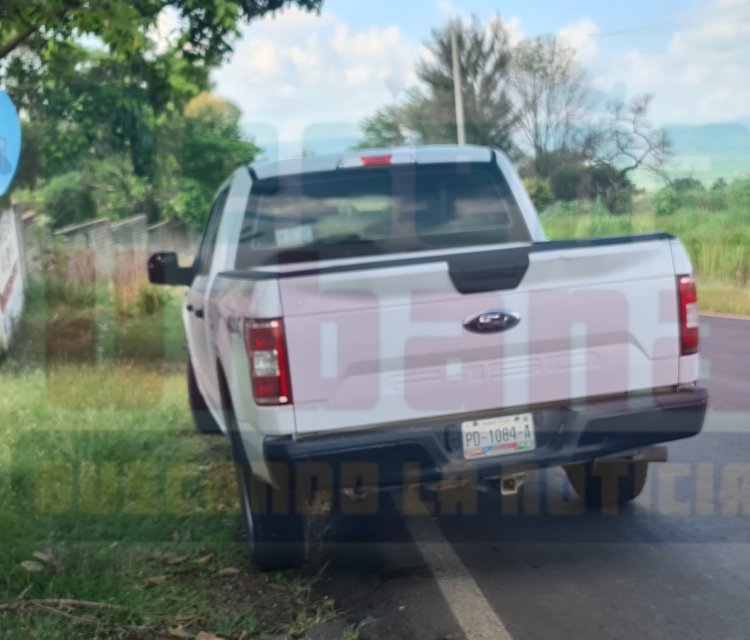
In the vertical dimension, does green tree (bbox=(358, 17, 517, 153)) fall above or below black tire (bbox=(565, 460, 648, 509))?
above

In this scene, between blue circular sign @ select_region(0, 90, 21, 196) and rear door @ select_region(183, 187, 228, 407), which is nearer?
blue circular sign @ select_region(0, 90, 21, 196)

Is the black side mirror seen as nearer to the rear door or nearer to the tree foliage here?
the rear door

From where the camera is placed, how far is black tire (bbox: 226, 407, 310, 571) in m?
4.84

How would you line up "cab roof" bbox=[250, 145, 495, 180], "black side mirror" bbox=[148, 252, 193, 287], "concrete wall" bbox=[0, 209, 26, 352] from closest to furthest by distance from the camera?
"cab roof" bbox=[250, 145, 495, 180]
"black side mirror" bbox=[148, 252, 193, 287]
"concrete wall" bbox=[0, 209, 26, 352]

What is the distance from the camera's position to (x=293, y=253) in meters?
5.88

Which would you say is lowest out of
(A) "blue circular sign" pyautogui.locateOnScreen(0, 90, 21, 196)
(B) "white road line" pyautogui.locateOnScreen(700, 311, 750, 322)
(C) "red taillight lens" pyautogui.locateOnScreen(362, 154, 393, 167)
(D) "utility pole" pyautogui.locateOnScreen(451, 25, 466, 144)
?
(B) "white road line" pyautogui.locateOnScreen(700, 311, 750, 322)

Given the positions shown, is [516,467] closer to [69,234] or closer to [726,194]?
[69,234]

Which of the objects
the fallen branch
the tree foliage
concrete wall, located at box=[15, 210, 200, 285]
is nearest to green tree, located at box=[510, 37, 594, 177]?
the tree foliage

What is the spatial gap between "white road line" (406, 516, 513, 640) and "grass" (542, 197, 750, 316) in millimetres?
12496

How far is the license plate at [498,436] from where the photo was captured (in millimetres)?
4391

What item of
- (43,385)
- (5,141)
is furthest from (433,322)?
(43,385)

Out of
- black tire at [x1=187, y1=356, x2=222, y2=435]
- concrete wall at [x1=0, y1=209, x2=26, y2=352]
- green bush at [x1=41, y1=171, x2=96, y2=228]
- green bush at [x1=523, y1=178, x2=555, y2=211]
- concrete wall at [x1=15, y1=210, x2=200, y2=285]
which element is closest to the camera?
black tire at [x1=187, y1=356, x2=222, y2=435]

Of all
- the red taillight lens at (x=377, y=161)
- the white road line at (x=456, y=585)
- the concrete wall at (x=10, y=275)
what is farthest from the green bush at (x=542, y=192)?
the white road line at (x=456, y=585)

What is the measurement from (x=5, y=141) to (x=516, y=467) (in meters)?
3.34
